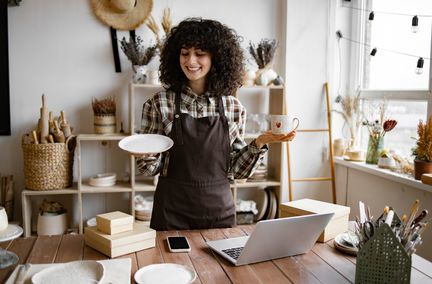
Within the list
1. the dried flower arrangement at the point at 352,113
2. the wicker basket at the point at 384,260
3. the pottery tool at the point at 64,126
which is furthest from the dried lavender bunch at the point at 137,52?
the wicker basket at the point at 384,260

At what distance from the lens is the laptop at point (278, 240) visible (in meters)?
1.40

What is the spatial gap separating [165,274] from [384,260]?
25.8 inches

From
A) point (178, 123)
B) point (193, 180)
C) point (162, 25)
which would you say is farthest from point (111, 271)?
point (162, 25)

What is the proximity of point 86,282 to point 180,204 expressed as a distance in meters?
0.83

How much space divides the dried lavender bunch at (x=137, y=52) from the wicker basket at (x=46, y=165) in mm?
782

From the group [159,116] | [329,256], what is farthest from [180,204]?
[329,256]

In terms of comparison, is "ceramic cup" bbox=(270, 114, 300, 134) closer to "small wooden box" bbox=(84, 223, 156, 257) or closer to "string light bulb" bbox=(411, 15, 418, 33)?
"small wooden box" bbox=(84, 223, 156, 257)

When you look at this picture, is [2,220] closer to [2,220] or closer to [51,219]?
[2,220]

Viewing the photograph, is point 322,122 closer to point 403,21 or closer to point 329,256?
point 403,21

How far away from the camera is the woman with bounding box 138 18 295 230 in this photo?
206 cm

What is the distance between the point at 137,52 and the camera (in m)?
3.38

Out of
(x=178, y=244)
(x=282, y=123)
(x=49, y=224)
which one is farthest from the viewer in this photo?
(x=49, y=224)

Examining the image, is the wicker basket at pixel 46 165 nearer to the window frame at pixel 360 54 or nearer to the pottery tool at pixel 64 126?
the pottery tool at pixel 64 126

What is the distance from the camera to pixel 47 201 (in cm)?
346
